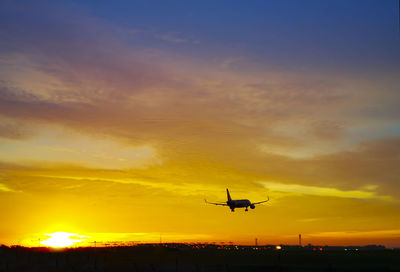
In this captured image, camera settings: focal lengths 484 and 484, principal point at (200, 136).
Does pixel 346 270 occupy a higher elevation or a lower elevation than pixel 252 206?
Answer: lower

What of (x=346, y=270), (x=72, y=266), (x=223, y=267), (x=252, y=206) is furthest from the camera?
(x=252, y=206)

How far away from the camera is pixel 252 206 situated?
192m

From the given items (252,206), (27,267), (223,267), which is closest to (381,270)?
(223,267)

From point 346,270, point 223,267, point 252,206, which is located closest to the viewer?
point 346,270

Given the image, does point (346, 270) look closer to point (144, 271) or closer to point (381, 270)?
point (381, 270)

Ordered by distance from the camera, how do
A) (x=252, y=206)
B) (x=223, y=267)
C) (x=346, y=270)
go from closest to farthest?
(x=346, y=270)
(x=223, y=267)
(x=252, y=206)

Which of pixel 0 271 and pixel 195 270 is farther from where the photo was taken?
pixel 0 271

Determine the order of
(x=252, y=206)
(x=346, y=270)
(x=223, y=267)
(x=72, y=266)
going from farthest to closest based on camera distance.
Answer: (x=252, y=206) → (x=72, y=266) → (x=223, y=267) → (x=346, y=270)

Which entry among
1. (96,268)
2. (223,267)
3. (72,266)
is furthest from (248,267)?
(72,266)

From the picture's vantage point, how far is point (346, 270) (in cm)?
7600

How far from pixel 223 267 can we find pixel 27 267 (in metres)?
40.0

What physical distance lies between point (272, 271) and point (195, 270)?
1250 cm

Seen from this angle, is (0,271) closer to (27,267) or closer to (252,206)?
(27,267)

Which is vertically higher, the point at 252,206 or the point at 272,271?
the point at 252,206
